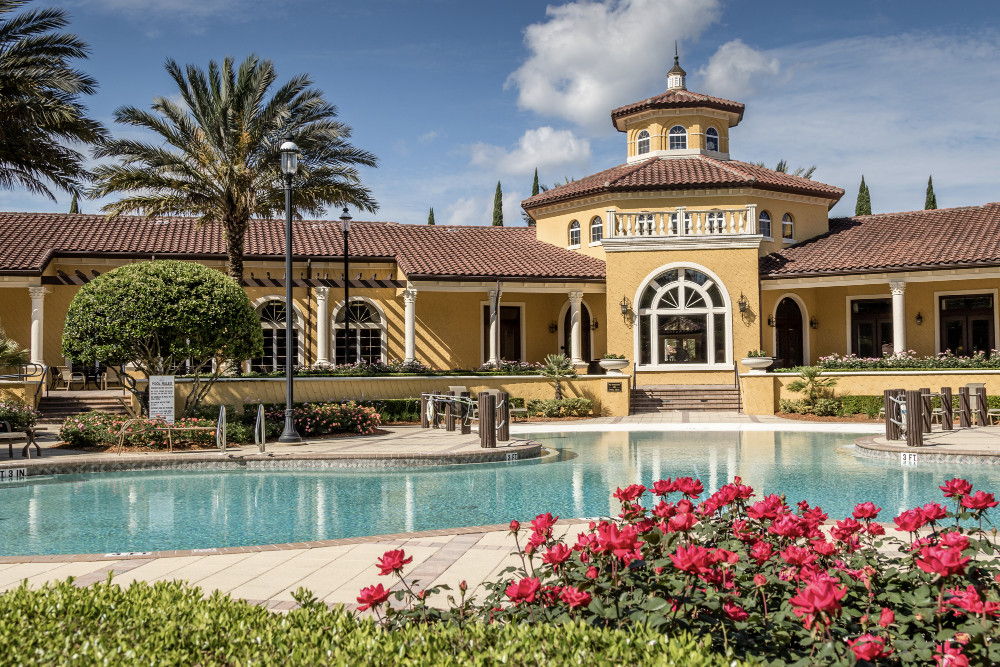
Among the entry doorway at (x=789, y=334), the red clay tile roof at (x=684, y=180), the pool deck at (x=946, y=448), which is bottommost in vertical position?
the pool deck at (x=946, y=448)

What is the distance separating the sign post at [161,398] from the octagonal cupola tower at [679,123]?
21.8 m

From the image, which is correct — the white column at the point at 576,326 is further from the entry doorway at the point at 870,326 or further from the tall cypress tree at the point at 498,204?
the tall cypress tree at the point at 498,204

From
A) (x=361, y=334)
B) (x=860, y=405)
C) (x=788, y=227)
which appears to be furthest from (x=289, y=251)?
(x=788, y=227)

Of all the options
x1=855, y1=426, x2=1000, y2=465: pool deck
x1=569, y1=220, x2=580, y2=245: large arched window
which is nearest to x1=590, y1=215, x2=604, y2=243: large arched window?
x1=569, y1=220, x2=580, y2=245: large arched window

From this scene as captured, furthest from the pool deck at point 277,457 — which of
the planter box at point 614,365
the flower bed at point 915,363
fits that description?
the flower bed at point 915,363

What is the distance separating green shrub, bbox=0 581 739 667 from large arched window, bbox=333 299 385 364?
24.4 m

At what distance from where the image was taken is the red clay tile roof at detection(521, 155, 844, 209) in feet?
91.1

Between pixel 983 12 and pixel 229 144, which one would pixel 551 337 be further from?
pixel 983 12

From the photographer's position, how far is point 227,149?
70.6 feet

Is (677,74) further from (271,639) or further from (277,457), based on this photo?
(271,639)

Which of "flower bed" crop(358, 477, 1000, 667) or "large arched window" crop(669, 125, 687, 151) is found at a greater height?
"large arched window" crop(669, 125, 687, 151)

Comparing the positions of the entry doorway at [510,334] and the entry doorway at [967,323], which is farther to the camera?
the entry doorway at [510,334]

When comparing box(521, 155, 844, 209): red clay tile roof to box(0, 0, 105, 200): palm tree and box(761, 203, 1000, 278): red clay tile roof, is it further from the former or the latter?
Result: box(0, 0, 105, 200): palm tree

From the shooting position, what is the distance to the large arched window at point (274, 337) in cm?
2834
